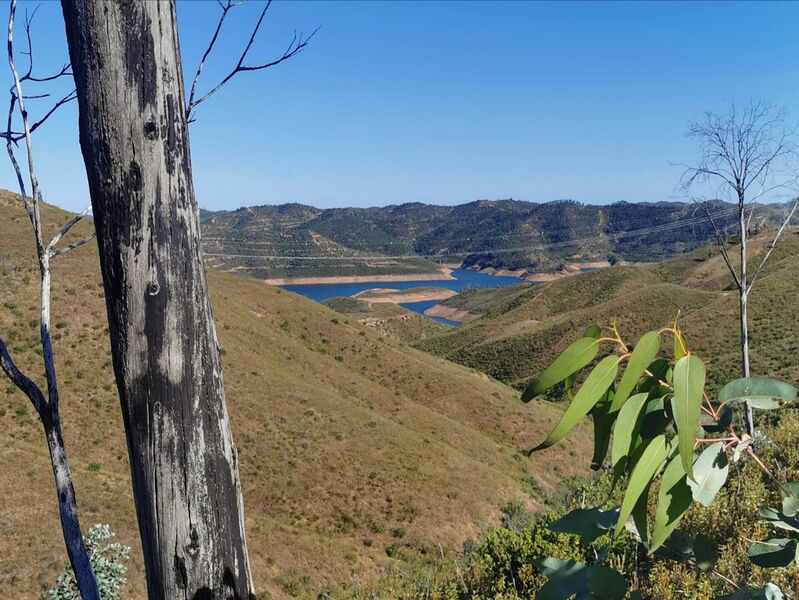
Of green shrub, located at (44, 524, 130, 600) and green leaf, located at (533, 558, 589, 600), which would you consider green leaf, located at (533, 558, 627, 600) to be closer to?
green leaf, located at (533, 558, 589, 600)

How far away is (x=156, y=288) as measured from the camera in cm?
144

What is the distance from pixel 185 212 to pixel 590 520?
142 centimetres

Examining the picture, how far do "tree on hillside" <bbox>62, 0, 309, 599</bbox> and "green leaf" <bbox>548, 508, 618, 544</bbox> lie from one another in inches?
36.3

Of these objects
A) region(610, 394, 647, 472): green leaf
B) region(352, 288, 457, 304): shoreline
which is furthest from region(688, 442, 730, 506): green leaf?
region(352, 288, 457, 304): shoreline

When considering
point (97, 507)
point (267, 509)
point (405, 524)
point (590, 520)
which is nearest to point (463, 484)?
point (405, 524)

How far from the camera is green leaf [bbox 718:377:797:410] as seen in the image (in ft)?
4.21

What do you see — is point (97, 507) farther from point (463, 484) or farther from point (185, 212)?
point (185, 212)

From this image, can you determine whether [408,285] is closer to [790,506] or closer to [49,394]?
[49,394]

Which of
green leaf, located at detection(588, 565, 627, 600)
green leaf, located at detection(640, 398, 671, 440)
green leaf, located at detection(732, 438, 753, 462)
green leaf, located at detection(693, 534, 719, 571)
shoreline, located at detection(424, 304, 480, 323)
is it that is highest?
green leaf, located at detection(640, 398, 671, 440)

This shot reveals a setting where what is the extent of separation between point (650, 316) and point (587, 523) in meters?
55.0

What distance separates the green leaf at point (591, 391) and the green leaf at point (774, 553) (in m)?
0.65

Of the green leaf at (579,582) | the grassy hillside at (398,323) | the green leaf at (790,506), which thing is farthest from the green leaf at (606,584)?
the grassy hillside at (398,323)

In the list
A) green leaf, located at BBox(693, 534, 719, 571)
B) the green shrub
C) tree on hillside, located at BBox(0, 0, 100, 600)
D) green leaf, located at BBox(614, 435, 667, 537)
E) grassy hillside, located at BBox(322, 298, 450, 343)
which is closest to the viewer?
green leaf, located at BBox(614, 435, 667, 537)

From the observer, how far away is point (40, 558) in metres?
11.0
